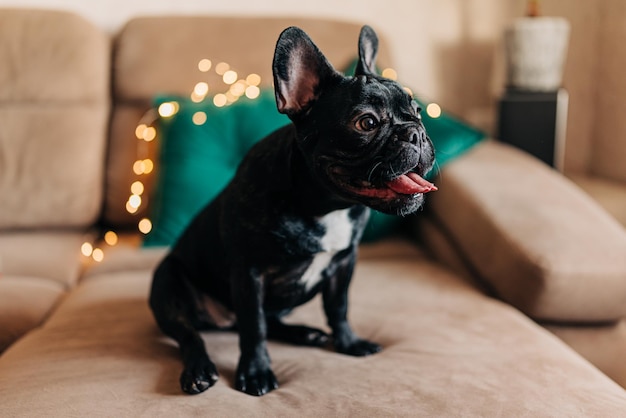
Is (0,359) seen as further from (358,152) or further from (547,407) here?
(547,407)

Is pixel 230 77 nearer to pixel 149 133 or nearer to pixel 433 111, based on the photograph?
pixel 149 133

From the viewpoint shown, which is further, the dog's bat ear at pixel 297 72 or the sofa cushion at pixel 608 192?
the sofa cushion at pixel 608 192

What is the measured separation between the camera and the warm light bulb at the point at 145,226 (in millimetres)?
1781

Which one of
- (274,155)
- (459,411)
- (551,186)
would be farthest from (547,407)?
(551,186)

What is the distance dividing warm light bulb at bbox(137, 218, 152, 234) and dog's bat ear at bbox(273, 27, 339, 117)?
3.10ft

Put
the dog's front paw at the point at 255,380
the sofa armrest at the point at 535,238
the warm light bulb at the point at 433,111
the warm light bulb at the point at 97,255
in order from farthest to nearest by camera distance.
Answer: the warm light bulb at the point at 433,111, the warm light bulb at the point at 97,255, the sofa armrest at the point at 535,238, the dog's front paw at the point at 255,380

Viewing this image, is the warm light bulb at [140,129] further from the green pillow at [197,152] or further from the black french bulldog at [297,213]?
the black french bulldog at [297,213]

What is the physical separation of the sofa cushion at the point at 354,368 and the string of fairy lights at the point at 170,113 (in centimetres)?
55

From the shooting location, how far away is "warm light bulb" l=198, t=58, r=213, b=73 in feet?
6.46

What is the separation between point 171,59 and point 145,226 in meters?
0.54

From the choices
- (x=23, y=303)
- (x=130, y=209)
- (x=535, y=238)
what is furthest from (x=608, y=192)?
(x=23, y=303)

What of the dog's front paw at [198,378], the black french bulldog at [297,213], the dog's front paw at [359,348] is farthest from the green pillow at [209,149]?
the dog's front paw at [198,378]

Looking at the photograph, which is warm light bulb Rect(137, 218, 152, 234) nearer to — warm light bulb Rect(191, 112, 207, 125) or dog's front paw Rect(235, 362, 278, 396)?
warm light bulb Rect(191, 112, 207, 125)

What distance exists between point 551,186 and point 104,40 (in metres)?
1.42
